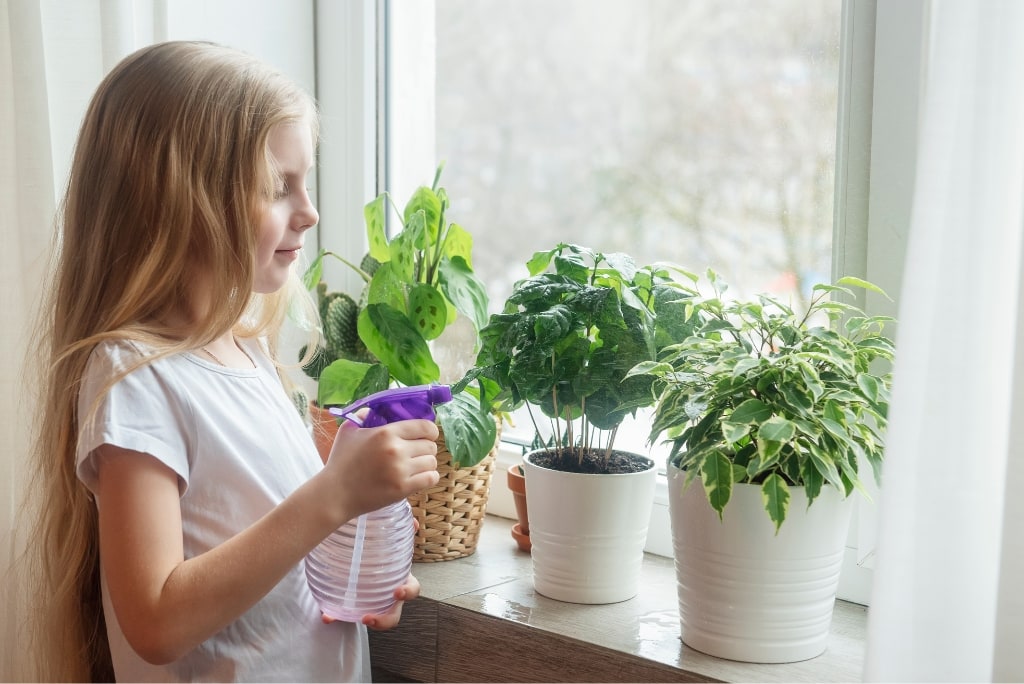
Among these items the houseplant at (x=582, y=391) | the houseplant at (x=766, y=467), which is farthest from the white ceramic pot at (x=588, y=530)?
the houseplant at (x=766, y=467)

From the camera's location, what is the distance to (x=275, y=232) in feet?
3.12

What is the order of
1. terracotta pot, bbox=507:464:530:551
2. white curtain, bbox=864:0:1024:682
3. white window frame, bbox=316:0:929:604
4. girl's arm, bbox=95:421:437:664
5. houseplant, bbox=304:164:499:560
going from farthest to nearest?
terracotta pot, bbox=507:464:530:551, houseplant, bbox=304:164:499:560, white window frame, bbox=316:0:929:604, girl's arm, bbox=95:421:437:664, white curtain, bbox=864:0:1024:682

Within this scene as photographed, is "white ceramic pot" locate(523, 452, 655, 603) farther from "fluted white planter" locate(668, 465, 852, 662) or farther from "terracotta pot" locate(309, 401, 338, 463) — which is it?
"terracotta pot" locate(309, 401, 338, 463)

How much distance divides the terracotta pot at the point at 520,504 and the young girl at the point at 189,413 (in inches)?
12.3

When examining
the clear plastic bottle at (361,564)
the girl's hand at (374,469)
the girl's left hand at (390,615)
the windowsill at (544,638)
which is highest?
the girl's hand at (374,469)

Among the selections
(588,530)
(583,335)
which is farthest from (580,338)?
(588,530)

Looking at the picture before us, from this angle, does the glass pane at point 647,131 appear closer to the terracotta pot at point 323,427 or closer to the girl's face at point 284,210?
the terracotta pot at point 323,427

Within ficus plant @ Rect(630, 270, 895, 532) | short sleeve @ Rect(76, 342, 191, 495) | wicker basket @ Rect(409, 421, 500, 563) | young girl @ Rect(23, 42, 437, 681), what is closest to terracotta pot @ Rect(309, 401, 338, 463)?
wicker basket @ Rect(409, 421, 500, 563)

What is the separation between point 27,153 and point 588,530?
83cm

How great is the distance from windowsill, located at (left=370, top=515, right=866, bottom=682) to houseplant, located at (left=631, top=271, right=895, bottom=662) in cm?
3

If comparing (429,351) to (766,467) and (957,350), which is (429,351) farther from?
(957,350)

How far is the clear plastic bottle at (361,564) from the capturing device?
94 centimetres

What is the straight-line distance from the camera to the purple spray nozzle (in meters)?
0.88

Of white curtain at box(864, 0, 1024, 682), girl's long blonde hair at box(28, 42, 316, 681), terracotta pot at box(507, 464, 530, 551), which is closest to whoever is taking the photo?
white curtain at box(864, 0, 1024, 682)
